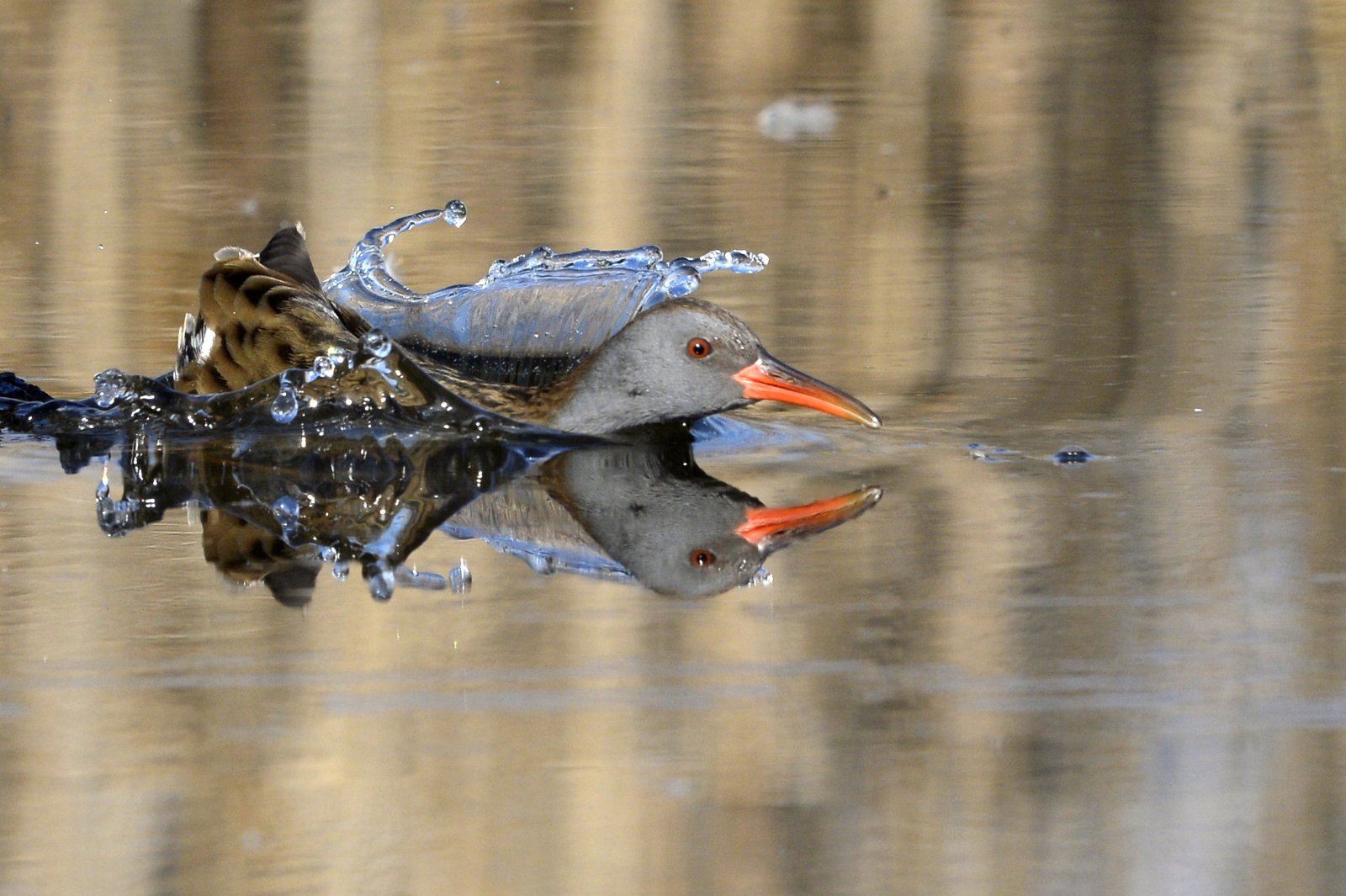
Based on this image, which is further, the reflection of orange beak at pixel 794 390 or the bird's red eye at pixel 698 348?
the bird's red eye at pixel 698 348

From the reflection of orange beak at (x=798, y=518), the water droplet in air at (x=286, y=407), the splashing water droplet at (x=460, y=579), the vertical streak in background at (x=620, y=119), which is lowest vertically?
the vertical streak in background at (x=620, y=119)

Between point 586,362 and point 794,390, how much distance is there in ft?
2.05

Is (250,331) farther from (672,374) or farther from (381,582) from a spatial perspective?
(381,582)

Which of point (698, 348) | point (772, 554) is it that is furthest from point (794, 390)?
point (772, 554)

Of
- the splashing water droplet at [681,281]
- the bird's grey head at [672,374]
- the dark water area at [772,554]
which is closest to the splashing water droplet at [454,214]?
the dark water area at [772,554]

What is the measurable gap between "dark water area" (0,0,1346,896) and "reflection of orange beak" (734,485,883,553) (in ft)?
0.32

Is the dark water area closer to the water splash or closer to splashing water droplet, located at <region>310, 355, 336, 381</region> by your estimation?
splashing water droplet, located at <region>310, 355, 336, 381</region>

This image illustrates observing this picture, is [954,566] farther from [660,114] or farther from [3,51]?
[3,51]

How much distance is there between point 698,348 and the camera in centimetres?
603

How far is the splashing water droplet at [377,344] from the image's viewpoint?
5.92 meters

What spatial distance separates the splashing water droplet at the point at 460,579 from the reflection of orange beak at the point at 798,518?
63cm

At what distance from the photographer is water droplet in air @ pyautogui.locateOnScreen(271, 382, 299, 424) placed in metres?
5.88

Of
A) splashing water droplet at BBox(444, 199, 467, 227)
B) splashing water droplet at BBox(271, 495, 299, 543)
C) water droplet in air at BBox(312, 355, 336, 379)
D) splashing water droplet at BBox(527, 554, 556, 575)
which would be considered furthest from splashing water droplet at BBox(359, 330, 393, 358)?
splashing water droplet at BBox(444, 199, 467, 227)

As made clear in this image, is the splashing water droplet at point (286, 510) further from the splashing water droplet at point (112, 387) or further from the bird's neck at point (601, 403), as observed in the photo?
the bird's neck at point (601, 403)
